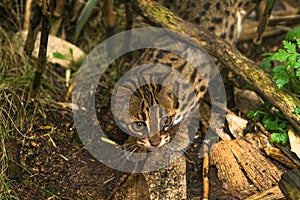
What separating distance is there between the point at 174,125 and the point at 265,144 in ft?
2.29

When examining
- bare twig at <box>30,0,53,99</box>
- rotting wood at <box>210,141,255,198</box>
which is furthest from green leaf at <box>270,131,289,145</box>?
bare twig at <box>30,0,53,99</box>

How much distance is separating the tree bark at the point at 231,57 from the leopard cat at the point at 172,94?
0.24 m

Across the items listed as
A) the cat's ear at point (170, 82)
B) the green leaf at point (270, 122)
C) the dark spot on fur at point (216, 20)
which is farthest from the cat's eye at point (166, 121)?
the dark spot on fur at point (216, 20)

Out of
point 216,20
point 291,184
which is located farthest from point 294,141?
point 216,20

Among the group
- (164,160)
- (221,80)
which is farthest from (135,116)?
(221,80)

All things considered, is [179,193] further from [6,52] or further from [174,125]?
[6,52]

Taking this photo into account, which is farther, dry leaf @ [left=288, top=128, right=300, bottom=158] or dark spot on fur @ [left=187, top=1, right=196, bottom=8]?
dark spot on fur @ [left=187, top=1, right=196, bottom=8]

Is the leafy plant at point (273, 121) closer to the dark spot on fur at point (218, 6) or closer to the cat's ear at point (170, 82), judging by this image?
the cat's ear at point (170, 82)

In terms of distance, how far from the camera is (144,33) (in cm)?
495

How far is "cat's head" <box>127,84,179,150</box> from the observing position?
3.72 metres

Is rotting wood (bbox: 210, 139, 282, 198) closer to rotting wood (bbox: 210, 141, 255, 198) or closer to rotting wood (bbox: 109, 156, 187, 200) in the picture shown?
rotting wood (bbox: 210, 141, 255, 198)

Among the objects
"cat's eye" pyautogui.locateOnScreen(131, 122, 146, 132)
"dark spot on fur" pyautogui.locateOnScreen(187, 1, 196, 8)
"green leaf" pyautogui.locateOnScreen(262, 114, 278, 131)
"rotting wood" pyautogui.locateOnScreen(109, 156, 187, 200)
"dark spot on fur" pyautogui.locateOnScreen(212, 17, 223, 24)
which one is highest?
"dark spot on fur" pyautogui.locateOnScreen(187, 1, 196, 8)

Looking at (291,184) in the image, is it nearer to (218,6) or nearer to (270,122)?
(270,122)

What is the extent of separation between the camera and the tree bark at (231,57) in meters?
3.80
